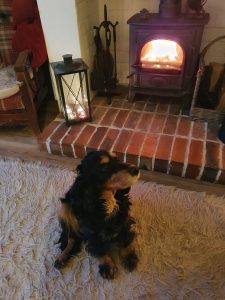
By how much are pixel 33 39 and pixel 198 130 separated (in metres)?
1.41

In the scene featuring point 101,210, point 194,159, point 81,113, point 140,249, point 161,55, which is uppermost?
point 161,55

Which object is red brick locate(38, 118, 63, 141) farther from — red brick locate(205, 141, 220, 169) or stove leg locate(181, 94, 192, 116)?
red brick locate(205, 141, 220, 169)

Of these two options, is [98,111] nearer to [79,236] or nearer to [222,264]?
[79,236]

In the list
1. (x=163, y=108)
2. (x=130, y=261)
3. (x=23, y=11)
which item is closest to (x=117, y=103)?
(x=163, y=108)

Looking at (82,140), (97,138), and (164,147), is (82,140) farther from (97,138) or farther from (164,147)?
(164,147)

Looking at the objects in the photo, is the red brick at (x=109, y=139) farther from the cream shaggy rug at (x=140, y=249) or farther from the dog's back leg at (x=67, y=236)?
the dog's back leg at (x=67, y=236)

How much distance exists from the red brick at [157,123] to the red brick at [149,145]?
6 cm

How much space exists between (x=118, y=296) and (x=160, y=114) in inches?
51.4

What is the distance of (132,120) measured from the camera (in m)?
1.89

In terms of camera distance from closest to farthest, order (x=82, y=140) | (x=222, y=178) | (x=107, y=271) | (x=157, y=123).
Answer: (x=107, y=271) < (x=222, y=178) < (x=82, y=140) < (x=157, y=123)

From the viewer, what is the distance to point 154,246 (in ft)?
4.07

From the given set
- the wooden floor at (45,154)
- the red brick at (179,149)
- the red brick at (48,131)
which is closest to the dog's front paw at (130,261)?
the wooden floor at (45,154)

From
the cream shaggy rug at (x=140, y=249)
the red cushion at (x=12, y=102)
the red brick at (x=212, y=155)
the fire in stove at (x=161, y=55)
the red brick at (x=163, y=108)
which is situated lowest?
the cream shaggy rug at (x=140, y=249)

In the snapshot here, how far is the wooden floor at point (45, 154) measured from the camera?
5.13 ft
